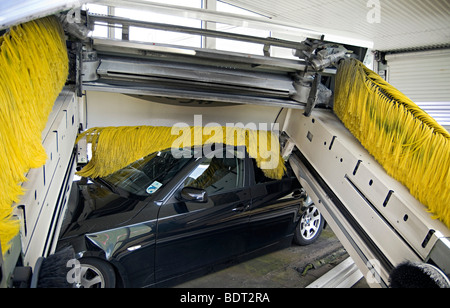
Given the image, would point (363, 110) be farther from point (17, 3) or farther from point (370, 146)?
point (17, 3)

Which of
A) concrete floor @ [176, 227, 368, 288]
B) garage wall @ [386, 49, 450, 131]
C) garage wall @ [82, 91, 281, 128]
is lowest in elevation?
concrete floor @ [176, 227, 368, 288]

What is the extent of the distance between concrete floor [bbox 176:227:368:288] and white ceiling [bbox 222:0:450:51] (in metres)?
2.58

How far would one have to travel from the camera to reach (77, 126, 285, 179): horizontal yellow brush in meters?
2.97

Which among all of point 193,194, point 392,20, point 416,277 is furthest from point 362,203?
point 392,20

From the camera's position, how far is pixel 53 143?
5.39 feet

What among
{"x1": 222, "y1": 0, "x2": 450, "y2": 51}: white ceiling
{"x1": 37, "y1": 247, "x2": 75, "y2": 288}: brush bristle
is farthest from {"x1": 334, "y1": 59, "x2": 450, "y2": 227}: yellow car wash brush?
{"x1": 37, "y1": 247, "x2": 75, "y2": 288}: brush bristle

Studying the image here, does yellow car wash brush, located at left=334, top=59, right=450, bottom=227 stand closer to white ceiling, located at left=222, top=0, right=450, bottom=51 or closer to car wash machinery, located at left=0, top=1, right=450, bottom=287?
car wash machinery, located at left=0, top=1, right=450, bottom=287

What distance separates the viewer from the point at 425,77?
12.0 ft

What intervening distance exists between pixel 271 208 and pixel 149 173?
1.42 meters

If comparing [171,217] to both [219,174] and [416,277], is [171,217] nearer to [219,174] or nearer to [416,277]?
[219,174]

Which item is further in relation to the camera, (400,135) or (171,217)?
(171,217)

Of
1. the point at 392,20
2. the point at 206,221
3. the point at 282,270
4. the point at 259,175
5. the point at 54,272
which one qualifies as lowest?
the point at 282,270

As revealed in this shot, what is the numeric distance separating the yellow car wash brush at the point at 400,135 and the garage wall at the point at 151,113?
936mm

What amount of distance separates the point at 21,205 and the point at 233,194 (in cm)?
247
